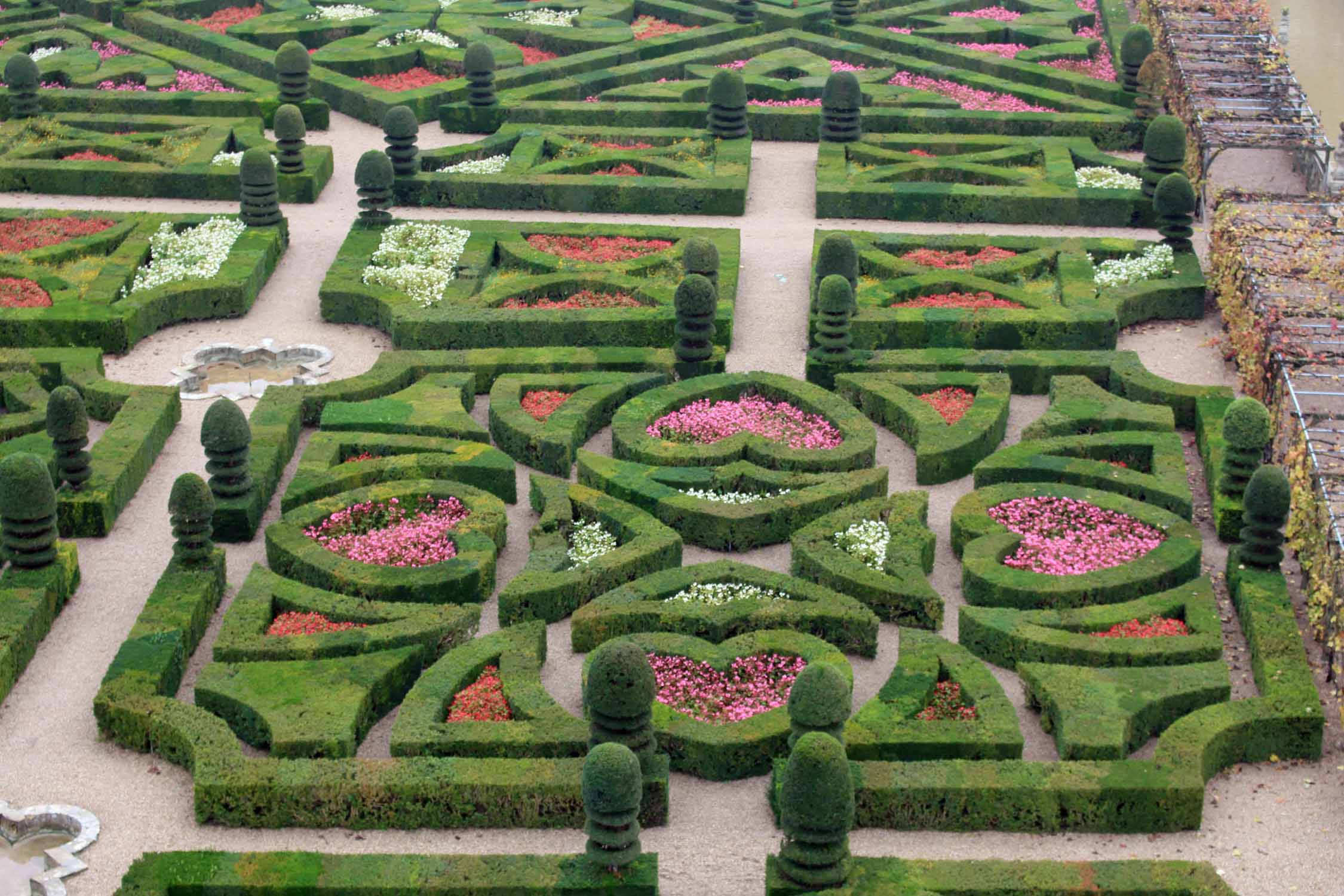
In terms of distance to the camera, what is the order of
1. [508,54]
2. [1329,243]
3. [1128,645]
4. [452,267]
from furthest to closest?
[508,54], [452,267], [1329,243], [1128,645]

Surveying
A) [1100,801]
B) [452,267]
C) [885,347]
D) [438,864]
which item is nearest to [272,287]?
[452,267]

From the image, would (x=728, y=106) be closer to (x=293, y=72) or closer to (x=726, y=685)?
(x=293, y=72)

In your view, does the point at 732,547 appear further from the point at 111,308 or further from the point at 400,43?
the point at 400,43

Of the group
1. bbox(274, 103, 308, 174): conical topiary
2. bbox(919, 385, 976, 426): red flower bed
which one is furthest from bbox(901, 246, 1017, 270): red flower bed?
bbox(274, 103, 308, 174): conical topiary

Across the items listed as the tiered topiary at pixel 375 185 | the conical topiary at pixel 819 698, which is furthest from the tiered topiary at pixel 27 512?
the tiered topiary at pixel 375 185

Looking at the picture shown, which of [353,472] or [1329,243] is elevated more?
[1329,243]
